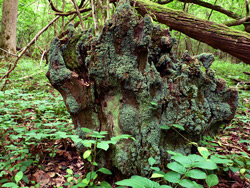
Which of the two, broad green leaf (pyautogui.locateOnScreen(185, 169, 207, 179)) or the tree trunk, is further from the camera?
the tree trunk

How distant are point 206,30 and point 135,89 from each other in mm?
4263

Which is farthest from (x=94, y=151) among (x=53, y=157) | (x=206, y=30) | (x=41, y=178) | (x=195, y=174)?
(x=206, y=30)

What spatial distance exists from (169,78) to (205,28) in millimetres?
3878

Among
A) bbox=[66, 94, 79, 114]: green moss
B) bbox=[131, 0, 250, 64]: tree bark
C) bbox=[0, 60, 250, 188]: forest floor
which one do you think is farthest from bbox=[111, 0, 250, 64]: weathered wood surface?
bbox=[66, 94, 79, 114]: green moss

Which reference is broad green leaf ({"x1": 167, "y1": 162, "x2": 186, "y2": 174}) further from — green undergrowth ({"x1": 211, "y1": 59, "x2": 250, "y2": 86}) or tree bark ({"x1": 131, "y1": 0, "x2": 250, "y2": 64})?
green undergrowth ({"x1": 211, "y1": 59, "x2": 250, "y2": 86})

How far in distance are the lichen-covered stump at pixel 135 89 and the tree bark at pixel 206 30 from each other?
337 centimetres

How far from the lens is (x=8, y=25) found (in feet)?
25.1

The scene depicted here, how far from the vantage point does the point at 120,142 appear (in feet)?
4.81

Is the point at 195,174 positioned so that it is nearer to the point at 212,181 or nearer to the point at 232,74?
the point at 212,181

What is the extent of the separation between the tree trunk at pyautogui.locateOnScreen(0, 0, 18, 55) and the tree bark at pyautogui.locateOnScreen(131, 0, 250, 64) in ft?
20.3

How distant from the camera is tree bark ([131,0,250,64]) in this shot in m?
4.42

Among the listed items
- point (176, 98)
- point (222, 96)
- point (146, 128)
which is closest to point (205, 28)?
point (222, 96)

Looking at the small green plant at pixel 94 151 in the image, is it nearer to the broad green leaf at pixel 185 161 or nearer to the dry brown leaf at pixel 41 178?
the broad green leaf at pixel 185 161

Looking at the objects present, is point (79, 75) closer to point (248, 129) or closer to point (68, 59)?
point (68, 59)
